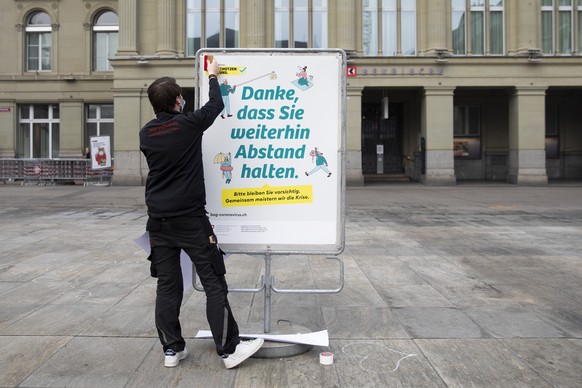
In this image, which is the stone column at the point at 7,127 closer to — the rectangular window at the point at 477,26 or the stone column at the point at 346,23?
the stone column at the point at 346,23

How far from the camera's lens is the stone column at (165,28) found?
25453mm

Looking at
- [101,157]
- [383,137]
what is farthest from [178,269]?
[383,137]

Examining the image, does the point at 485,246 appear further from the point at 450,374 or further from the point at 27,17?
the point at 27,17

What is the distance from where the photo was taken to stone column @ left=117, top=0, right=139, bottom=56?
25.5 meters

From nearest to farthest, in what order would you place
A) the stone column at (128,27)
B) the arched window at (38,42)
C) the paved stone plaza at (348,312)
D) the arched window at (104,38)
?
1. the paved stone plaza at (348,312)
2. the stone column at (128,27)
3. the arched window at (104,38)
4. the arched window at (38,42)

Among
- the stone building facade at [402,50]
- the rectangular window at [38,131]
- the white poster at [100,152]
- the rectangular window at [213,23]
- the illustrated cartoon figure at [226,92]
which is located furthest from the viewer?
the rectangular window at [38,131]

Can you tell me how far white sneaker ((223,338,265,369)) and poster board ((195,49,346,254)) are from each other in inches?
28.2

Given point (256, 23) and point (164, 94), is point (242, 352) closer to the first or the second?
point (164, 94)

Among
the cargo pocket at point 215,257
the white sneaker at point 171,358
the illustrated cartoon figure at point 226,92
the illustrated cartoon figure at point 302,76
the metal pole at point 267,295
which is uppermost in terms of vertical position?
the illustrated cartoon figure at point 302,76

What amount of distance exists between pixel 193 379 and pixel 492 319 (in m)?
3.00

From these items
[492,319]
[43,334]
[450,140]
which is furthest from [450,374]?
[450,140]

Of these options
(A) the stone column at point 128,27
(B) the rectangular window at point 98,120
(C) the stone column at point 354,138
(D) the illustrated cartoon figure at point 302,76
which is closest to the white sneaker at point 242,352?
(D) the illustrated cartoon figure at point 302,76

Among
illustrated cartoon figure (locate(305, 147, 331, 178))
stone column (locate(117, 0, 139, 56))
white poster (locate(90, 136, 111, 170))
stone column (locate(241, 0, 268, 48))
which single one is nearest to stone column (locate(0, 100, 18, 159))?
white poster (locate(90, 136, 111, 170))

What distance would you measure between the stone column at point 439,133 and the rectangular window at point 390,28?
2632 millimetres
